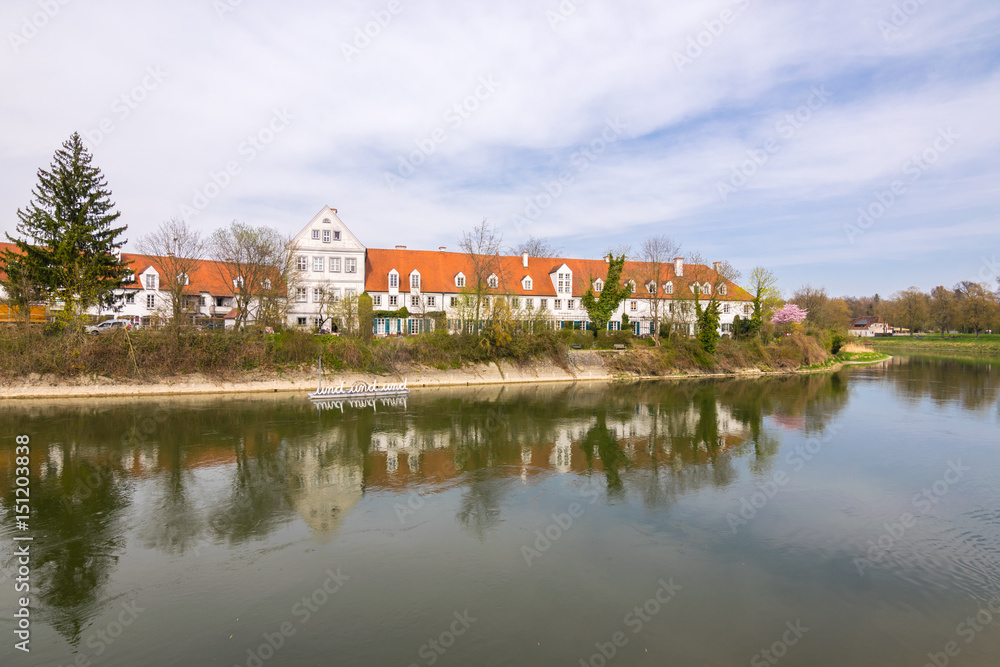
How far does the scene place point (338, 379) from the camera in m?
32.4

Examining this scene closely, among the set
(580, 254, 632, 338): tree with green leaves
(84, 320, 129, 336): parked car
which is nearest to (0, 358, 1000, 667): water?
(84, 320, 129, 336): parked car

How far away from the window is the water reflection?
22.4m

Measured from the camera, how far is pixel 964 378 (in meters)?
42.1

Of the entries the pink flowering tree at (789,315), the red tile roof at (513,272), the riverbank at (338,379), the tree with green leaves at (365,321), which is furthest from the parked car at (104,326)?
the pink flowering tree at (789,315)

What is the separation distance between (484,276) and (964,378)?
40309mm

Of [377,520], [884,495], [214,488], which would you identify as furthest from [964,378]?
[214,488]

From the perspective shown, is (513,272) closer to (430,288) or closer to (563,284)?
(563,284)

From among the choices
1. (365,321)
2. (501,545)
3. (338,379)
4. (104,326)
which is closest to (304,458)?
(501,545)

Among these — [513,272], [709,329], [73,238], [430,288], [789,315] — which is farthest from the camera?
[789,315]

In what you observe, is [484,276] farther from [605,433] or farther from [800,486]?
[800,486]

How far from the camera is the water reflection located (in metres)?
11.1

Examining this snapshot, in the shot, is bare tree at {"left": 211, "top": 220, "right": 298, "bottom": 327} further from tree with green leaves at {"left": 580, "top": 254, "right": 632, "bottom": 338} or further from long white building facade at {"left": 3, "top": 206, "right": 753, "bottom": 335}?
tree with green leaves at {"left": 580, "top": 254, "right": 632, "bottom": 338}

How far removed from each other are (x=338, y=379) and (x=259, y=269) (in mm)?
10458

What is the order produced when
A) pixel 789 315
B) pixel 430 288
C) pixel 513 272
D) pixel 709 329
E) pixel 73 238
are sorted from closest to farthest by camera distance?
pixel 73 238, pixel 709 329, pixel 430 288, pixel 513 272, pixel 789 315
